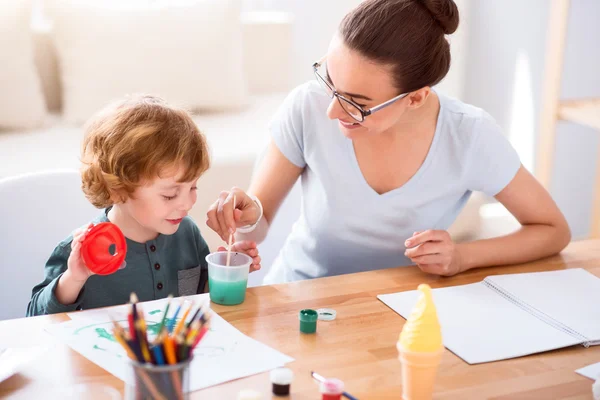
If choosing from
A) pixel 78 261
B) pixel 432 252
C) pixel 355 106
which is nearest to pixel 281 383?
pixel 78 261

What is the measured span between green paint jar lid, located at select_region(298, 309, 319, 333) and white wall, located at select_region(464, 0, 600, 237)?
2542 millimetres

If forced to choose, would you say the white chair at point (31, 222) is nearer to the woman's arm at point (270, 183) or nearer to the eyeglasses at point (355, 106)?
the woman's arm at point (270, 183)

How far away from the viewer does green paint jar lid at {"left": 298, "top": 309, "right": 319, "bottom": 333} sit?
1217 mm

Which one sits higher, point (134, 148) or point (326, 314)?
point (134, 148)

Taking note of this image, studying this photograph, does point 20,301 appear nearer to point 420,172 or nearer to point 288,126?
point 288,126

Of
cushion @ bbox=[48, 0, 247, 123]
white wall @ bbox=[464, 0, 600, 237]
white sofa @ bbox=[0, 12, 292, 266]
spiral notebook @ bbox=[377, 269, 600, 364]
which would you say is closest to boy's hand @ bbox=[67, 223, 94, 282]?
spiral notebook @ bbox=[377, 269, 600, 364]

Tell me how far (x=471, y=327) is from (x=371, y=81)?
50 cm

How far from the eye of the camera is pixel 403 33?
4.72 ft

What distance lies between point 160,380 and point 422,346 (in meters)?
0.35

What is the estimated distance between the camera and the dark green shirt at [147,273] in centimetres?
140

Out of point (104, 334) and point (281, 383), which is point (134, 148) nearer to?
point (104, 334)

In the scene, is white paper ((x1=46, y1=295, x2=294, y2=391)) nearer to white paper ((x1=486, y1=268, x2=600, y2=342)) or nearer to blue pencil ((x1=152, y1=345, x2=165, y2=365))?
blue pencil ((x1=152, y1=345, x2=165, y2=365))

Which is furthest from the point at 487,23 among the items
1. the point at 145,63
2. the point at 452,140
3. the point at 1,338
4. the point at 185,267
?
the point at 1,338

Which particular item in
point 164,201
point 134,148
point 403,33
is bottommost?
point 164,201
